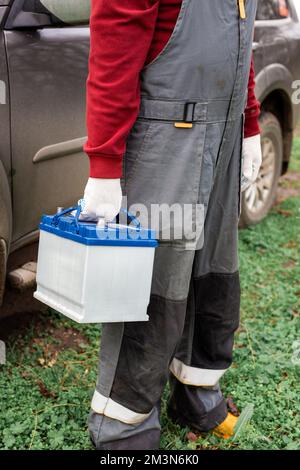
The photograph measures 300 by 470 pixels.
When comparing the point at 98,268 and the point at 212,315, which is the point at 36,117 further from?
the point at 212,315

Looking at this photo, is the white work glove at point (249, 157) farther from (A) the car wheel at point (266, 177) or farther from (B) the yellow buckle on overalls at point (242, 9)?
(A) the car wheel at point (266, 177)

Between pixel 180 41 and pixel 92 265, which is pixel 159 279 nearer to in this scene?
pixel 92 265

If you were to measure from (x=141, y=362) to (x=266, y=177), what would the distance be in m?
2.94

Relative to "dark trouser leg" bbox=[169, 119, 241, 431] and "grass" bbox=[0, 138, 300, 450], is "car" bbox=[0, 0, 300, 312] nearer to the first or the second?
"grass" bbox=[0, 138, 300, 450]

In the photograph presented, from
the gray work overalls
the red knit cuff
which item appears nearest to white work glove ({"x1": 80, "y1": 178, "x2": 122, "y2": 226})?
the red knit cuff

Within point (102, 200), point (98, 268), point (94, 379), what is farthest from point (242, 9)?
point (94, 379)

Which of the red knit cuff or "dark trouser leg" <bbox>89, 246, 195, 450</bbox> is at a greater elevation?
the red knit cuff

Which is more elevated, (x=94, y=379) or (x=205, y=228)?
(x=205, y=228)

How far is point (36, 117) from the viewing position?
2596 mm

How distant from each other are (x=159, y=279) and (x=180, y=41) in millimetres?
771

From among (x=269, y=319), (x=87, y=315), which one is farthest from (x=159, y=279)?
(x=269, y=319)

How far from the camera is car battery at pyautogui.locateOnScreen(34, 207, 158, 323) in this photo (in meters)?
1.88

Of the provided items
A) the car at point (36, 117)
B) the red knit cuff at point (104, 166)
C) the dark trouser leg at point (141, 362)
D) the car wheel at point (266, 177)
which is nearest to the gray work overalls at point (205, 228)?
the dark trouser leg at point (141, 362)

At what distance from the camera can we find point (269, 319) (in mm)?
3566
